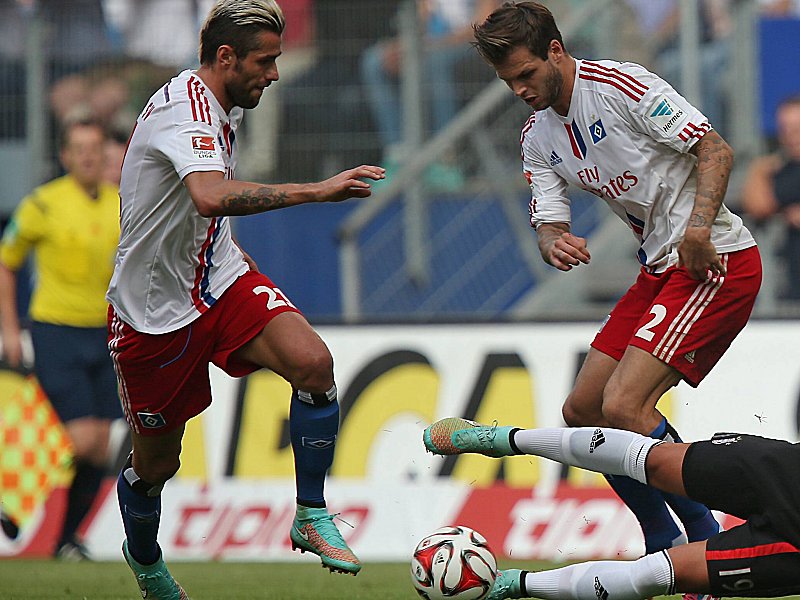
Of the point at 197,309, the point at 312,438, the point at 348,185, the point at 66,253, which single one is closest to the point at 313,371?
the point at 312,438

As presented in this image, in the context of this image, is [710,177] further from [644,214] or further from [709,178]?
[644,214]

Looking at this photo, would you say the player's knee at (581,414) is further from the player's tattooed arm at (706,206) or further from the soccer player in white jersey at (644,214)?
the player's tattooed arm at (706,206)

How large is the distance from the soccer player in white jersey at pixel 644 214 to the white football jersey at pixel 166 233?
123 cm

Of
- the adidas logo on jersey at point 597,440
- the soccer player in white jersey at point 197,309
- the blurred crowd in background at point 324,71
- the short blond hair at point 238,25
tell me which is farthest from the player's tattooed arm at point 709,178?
the blurred crowd in background at point 324,71

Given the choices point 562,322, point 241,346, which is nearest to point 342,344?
point 562,322

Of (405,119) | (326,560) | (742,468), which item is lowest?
(326,560)

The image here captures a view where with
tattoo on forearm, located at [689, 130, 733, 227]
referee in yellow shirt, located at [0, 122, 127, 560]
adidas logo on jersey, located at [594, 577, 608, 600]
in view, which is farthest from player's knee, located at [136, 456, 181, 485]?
referee in yellow shirt, located at [0, 122, 127, 560]

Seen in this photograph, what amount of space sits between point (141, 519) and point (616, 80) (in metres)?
2.86

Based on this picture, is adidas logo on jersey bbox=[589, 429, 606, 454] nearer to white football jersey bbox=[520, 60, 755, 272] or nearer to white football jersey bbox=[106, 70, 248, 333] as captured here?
white football jersey bbox=[520, 60, 755, 272]

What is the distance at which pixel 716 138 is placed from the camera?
5.95 metres

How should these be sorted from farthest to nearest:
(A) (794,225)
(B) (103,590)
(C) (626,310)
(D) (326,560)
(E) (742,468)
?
(A) (794,225)
(B) (103,590)
(C) (626,310)
(D) (326,560)
(E) (742,468)

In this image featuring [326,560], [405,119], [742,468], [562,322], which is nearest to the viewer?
[742,468]

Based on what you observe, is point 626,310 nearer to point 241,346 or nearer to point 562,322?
point 241,346

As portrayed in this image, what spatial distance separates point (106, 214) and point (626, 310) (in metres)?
4.54
